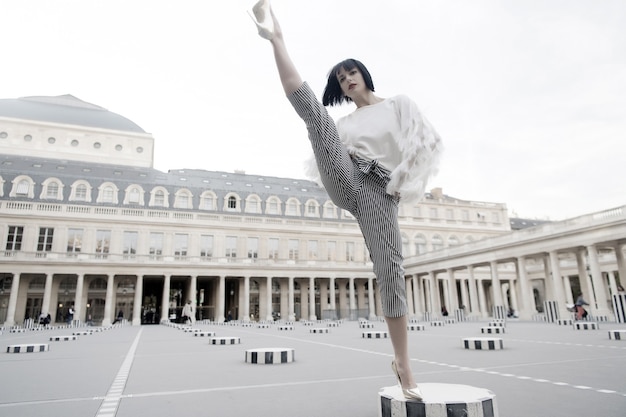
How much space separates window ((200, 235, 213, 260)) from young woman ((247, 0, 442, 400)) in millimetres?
40717

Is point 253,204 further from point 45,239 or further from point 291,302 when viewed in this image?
point 45,239

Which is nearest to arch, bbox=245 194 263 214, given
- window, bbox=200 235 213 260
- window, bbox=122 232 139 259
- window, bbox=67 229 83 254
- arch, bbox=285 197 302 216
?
arch, bbox=285 197 302 216

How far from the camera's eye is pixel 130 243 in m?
39.2

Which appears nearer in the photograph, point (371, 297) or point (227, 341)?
point (227, 341)

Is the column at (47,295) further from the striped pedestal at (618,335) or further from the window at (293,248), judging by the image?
the striped pedestal at (618,335)

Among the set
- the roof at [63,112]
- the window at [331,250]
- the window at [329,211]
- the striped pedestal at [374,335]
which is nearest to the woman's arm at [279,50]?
the striped pedestal at [374,335]

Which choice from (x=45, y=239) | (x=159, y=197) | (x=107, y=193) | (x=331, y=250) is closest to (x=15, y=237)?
(x=45, y=239)

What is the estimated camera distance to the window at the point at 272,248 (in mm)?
44513

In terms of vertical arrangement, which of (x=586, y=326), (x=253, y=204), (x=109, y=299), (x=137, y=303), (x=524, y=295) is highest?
(x=253, y=204)

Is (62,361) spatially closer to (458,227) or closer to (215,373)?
(215,373)

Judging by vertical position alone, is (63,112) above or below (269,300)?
above

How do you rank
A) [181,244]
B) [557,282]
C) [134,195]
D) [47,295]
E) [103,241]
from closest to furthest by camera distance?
1. [557,282]
2. [47,295]
3. [103,241]
4. [181,244]
5. [134,195]

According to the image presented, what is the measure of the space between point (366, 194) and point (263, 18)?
47.3 inches

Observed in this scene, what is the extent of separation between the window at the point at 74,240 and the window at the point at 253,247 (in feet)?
53.3
